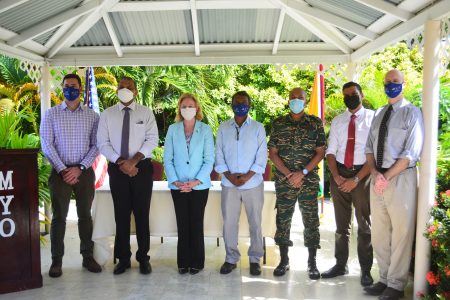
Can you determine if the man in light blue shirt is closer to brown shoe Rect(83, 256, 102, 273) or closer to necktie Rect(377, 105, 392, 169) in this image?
necktie Rect(377, 105, 392, 169)

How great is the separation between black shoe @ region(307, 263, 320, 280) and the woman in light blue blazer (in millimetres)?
1073

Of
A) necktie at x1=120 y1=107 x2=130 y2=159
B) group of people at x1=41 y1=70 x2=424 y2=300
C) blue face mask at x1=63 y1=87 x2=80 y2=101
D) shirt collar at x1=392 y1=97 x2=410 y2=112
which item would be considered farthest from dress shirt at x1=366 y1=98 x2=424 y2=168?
blue face mask at x1=63 y1=87 x2=80 y2=101

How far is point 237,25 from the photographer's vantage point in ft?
19.5

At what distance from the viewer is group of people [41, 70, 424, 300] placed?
4.24m

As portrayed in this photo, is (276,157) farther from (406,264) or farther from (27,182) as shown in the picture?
(27,182)

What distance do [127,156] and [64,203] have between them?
0.79m

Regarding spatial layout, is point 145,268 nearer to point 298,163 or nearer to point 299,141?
point 298,163

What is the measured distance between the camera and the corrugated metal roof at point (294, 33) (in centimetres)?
599

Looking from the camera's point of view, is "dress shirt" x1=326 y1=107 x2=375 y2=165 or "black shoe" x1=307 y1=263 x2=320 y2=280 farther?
"black shoe" x1=307 y1=263 x2=320 y2=280

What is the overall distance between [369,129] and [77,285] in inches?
121

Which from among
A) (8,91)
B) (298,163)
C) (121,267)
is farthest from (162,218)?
(8,91)

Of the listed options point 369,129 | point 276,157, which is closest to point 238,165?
point 276,157

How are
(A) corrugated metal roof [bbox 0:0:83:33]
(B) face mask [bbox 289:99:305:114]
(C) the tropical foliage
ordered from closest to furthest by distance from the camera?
(C) the tropical foliage → (B) face mask [bbox 289:99:305:114] → (A) corrugated metal roof [bbox 0:0:83:33]

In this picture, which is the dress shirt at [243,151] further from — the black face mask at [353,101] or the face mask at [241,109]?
the black face mask at [353,101]
